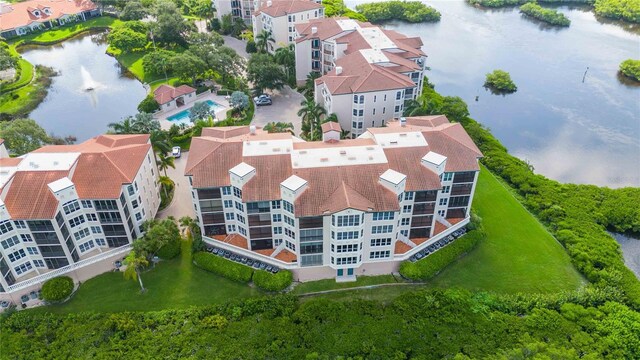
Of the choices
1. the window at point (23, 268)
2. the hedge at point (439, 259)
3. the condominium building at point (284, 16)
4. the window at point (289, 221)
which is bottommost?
the hedge at point (439, 259)

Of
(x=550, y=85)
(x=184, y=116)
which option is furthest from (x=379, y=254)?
(x=550, y=85)

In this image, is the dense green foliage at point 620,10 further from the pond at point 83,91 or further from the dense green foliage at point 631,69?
the pond at point 83,91

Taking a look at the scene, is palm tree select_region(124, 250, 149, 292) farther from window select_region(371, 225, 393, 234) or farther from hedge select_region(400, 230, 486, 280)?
hedge select_region(400, 230, 486, 280)

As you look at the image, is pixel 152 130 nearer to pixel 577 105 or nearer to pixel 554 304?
pixel 554 304

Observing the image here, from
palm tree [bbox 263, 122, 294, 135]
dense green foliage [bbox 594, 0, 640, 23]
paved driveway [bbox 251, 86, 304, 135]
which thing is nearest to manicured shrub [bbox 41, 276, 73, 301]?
palm tree [bbox 263, 122, 294, 135]

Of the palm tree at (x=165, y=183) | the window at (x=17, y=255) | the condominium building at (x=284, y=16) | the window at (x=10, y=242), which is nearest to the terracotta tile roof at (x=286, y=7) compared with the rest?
the condominium building at (x=284, y=16)

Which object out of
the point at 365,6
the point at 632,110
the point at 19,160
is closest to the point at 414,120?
the point at 19,160

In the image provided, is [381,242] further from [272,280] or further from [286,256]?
[272,280]
